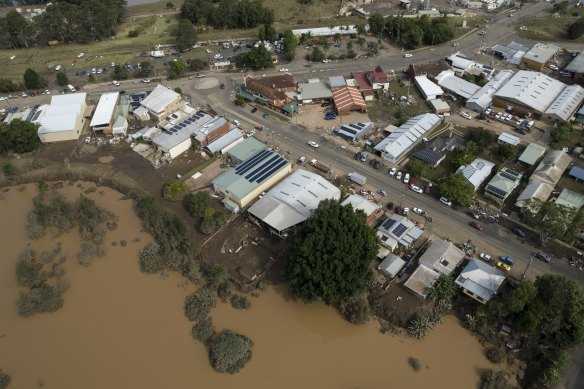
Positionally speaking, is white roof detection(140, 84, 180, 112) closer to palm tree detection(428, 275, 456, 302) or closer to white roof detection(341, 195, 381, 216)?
white roof detection(341, 195, 381, 216)

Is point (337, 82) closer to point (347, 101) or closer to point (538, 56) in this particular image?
point (347, 101)

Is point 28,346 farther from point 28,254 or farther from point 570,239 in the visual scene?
point 570,239

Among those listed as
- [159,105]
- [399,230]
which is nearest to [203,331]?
[399,230]

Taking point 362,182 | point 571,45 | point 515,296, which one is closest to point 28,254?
point 362,182

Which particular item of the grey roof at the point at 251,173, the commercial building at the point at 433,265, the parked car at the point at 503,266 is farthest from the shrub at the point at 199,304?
the parked car at the point at 503,266

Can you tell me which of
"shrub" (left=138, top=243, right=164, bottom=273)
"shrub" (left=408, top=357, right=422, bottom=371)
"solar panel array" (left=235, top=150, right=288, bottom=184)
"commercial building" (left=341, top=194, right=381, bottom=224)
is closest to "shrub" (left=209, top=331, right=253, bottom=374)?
"shrub" (left=138, top=243, right=164, bottom=273)

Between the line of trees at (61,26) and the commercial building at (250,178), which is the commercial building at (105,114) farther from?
the line of trees at (61,26)
